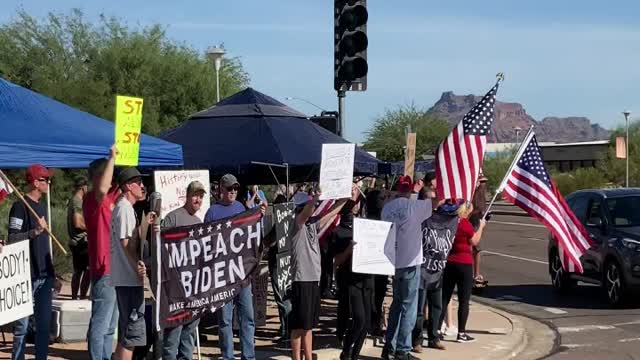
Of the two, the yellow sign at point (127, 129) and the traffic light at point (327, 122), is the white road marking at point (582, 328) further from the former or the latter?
the yellow sign at point (127, 129)

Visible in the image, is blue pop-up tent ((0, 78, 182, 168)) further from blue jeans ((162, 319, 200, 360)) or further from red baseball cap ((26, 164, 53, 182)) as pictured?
blue jeans ((162, 319, 200, 360))

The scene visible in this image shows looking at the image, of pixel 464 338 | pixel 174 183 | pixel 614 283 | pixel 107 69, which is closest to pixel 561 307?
pixel 614 283

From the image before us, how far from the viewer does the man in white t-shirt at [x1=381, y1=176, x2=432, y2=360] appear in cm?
1040

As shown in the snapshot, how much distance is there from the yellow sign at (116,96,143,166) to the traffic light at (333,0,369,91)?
13.0 feet

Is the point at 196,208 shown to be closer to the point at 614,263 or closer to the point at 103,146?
the point at 103,146

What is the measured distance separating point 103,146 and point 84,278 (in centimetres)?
533

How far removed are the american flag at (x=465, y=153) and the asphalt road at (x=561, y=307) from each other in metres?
2.35

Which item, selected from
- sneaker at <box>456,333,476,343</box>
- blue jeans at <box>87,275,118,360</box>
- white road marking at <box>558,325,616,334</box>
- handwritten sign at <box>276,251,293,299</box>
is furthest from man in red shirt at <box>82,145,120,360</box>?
white road marking at <box>558,325,616,334</box>

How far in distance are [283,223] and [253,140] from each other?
85.0 inches

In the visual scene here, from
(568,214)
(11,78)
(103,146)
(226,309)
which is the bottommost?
(226,309)

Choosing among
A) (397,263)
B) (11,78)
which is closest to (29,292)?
(397,263)

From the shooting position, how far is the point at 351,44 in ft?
40.2

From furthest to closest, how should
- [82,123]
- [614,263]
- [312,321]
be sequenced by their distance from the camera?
1. [614,263]
2. [82,123]
3. [312,321]

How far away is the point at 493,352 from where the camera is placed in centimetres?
1148
